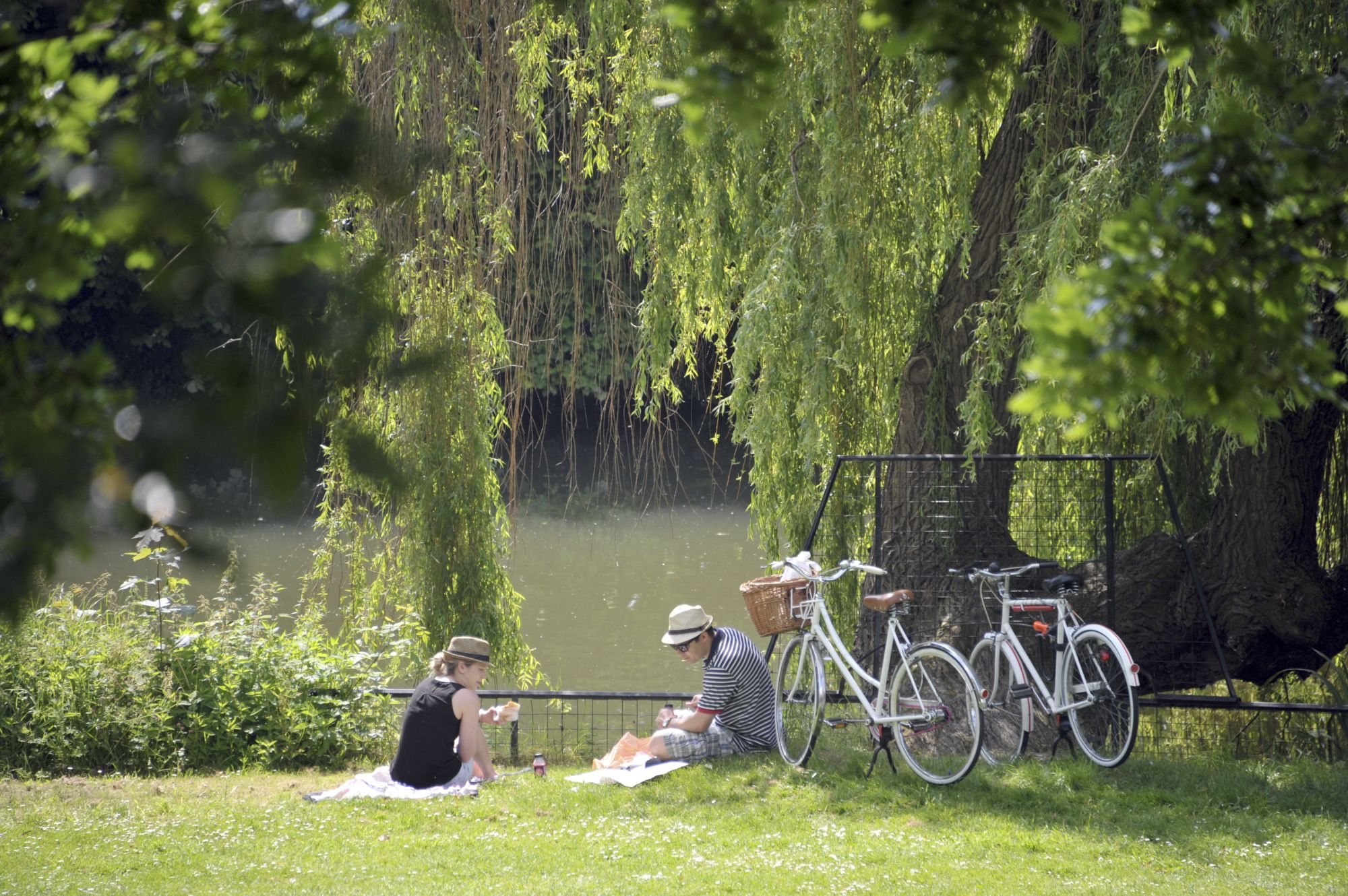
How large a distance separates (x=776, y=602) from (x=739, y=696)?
586 millimetres

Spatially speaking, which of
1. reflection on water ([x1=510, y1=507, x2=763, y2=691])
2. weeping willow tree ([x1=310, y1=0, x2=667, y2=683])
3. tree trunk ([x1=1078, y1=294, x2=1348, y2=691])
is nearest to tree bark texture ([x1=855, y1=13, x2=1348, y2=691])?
tree trunk ([x1=1078, y1=294, x2=1348, y2=691])

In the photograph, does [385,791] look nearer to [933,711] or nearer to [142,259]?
[933,711]

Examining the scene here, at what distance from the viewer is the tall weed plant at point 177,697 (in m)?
6.88

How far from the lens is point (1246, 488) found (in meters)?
7.26

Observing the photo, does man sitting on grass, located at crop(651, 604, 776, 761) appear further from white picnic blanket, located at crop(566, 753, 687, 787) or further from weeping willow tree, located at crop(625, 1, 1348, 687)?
weeping willow tree, located at crop(625, 1, 1348, 687)

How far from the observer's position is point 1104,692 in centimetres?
582

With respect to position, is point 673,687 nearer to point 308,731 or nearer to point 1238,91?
point 308,731

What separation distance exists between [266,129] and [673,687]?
965 centimetres

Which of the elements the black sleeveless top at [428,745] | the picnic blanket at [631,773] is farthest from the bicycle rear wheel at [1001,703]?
the black sleeveless top at [428,745]

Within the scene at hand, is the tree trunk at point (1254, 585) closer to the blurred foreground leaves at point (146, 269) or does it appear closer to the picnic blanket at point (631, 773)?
A: the picnic blanket at point (631, 773)

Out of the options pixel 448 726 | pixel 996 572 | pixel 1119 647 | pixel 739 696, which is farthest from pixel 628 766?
pixel 1119 647

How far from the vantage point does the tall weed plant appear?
6.88 metres

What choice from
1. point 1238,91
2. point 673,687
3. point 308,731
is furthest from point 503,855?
point 673,687

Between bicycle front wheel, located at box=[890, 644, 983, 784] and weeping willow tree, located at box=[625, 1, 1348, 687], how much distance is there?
102 centimetres
